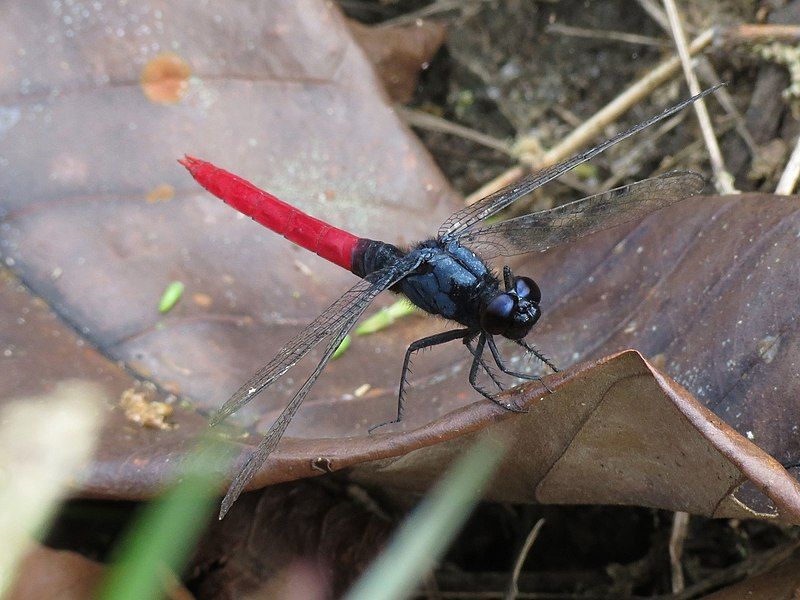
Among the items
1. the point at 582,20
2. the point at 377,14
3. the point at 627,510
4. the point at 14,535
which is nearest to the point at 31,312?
the point at 14,535

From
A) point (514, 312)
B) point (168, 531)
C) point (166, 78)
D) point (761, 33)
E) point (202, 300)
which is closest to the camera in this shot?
point (168, 531)

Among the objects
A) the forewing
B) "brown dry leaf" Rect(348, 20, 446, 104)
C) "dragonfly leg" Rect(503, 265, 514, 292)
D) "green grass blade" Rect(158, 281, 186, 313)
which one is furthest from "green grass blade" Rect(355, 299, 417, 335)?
"brown dry leaf" Rect(348, 20, 446, 104)

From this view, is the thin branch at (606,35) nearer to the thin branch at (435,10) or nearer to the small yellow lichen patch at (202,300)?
the thin branch at (435,10)

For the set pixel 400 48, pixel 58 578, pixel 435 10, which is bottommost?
pixel 58 578

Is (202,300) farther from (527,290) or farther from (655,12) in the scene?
(655,12)

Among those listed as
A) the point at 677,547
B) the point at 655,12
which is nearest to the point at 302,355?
the point at 677,547

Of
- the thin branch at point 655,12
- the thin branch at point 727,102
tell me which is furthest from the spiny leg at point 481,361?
the thin branch at point 655,12

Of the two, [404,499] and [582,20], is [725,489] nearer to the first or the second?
[404,499]

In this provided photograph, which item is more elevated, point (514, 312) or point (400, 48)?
point (400, 48)
